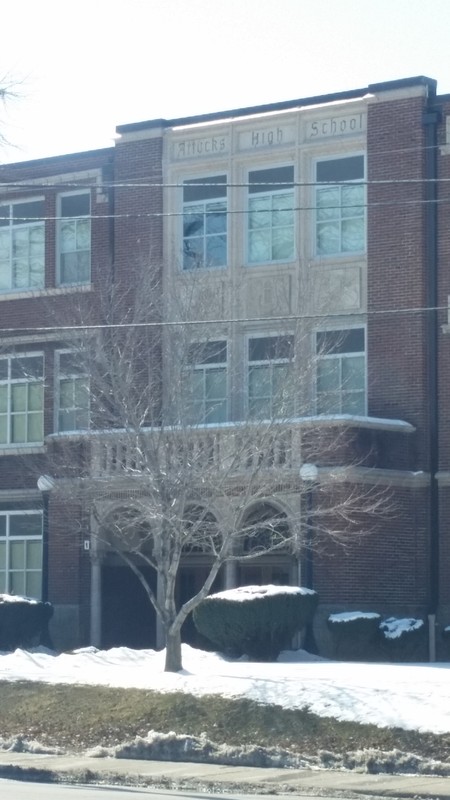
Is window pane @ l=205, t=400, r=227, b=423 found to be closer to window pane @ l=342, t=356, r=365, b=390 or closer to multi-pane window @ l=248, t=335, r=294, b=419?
multi-pane window @ l=248, t=335, r=294, b=419

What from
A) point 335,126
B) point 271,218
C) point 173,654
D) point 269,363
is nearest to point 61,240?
point 271,218

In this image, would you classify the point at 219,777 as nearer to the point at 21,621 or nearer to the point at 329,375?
the point at 21,621

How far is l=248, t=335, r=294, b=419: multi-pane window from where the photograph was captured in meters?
24.5

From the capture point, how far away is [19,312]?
109ft

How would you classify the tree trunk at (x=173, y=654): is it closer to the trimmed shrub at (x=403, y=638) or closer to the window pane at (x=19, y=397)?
the trimmed shrub at (x=403, y=638)

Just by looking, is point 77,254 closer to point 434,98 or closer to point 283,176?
point 283,176

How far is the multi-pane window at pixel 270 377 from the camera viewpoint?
80.5 ft

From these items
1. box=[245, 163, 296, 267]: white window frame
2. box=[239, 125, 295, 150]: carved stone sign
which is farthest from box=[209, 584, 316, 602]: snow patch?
box=[239, 125, 295, 150]: carved stone sign

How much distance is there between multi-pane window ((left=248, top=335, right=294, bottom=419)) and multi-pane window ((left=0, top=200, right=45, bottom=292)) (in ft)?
18.7

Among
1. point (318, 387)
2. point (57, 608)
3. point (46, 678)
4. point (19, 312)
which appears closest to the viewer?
point (46, 678)

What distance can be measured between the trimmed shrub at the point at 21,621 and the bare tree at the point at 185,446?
175 centimetres

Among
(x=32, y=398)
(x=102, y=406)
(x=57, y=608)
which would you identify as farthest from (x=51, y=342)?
(x=102, y=406)

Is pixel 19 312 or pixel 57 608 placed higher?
pixel 19 312

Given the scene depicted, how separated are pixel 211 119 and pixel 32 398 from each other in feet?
23.0
